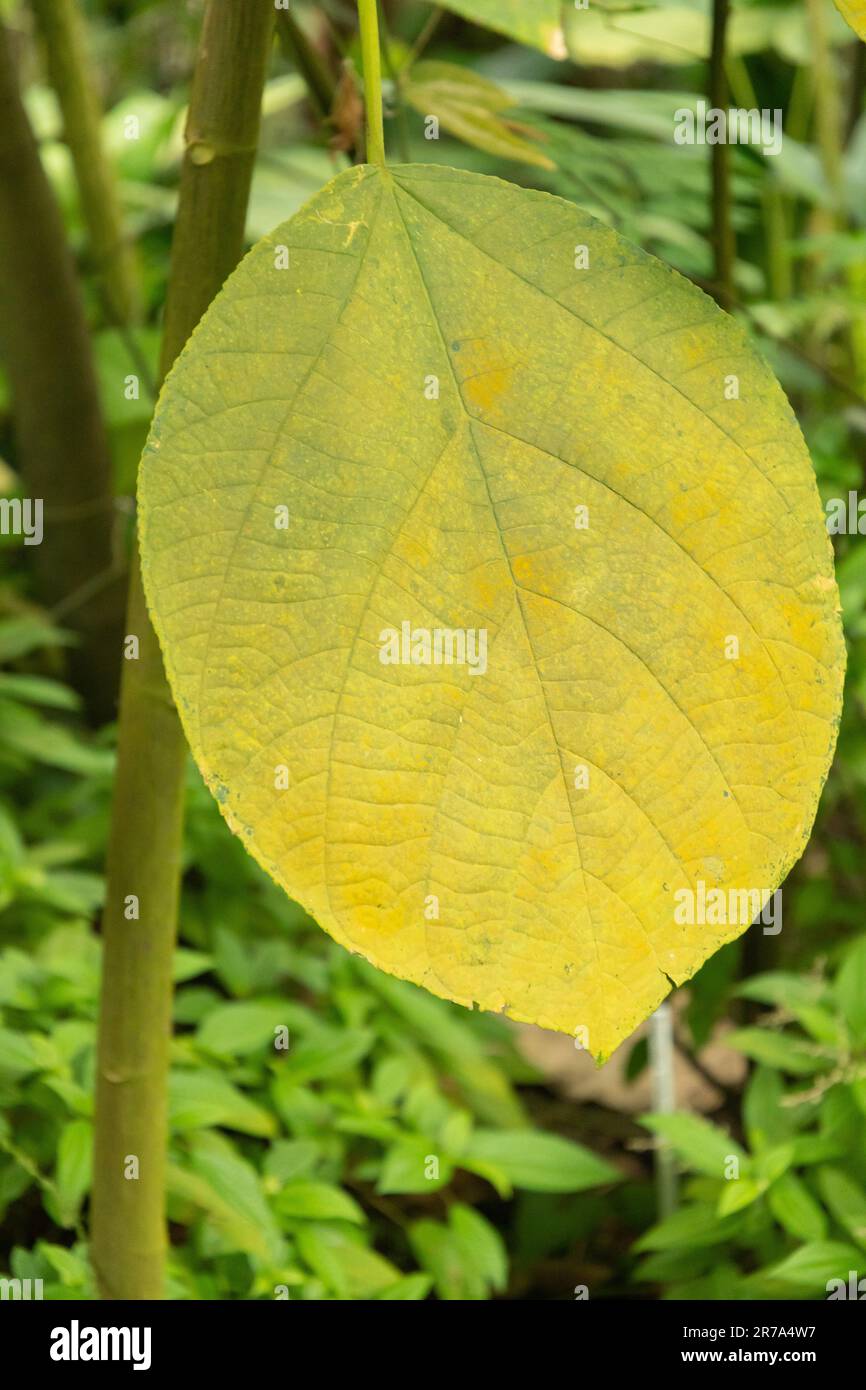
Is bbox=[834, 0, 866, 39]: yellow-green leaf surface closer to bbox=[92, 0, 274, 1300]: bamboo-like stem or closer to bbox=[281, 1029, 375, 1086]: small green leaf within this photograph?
bbox=[92, 0, 274, 1300]: bamboo-like stem

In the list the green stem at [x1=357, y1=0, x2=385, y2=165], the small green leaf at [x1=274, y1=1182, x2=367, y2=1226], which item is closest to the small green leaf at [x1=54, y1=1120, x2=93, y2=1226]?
the small green leaf at [x1=274, y1=1182, x2=367, y2=1226]

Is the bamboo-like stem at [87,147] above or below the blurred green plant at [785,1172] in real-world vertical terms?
A: above

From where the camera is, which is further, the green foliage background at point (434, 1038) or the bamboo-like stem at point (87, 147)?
the bamboo-like stem at point (87, 147)

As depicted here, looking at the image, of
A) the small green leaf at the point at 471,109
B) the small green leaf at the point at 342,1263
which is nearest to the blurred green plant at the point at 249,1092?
the small green leaf at the point at 342,1263

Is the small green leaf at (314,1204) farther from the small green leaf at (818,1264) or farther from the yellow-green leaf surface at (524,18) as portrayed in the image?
the yellow-green leaf surface at (524,18)
